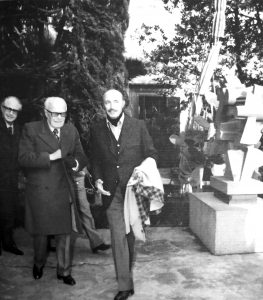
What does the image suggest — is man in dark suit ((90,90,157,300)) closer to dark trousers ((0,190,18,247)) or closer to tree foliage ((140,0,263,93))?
dark trousers ((0,190,18,247))

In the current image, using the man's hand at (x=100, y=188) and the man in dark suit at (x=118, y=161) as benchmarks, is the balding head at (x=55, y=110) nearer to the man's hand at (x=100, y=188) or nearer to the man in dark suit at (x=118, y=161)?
the man in dark suit at (x=118, y=161)

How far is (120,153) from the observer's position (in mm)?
3098

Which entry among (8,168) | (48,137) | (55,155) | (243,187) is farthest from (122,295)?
(8,168)

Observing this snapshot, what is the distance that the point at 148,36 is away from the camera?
41.0 ft

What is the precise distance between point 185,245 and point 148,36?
9.53 meters

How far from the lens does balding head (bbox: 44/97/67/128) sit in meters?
3.23

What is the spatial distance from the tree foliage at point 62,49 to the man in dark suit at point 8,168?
50.3 inches

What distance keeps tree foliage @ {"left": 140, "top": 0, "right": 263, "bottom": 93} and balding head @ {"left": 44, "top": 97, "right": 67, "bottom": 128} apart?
8164 millimetres

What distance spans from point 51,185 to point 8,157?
3.59 ft

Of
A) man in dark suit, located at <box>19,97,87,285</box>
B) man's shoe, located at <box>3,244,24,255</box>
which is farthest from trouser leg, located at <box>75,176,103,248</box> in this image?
man's shoe, located at <box>3,244,24,255</box>

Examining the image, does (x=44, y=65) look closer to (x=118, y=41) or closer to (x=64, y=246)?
(x=118, y=41)

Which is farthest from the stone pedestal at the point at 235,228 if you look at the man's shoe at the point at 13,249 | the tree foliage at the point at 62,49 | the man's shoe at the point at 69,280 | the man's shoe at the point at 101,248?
the tree foliage at the point at 62,49

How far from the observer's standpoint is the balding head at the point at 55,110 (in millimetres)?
3229

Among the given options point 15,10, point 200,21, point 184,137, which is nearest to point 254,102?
point 184,137
